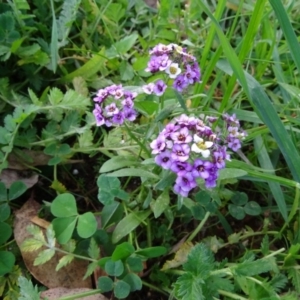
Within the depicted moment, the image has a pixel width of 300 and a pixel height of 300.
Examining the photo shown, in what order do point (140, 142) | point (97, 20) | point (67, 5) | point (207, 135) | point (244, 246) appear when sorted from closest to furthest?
1. point (207, 135)
2. point (140, 142)
3. point (244, 246)
4. point (67, 5)
5. point (97, 20)

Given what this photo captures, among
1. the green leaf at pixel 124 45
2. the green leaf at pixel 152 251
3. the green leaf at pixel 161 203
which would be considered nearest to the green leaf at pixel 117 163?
the green leaf at pixel 161 203

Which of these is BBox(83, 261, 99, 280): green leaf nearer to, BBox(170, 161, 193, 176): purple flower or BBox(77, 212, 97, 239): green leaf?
BBox(77, 212, 97, 239): green leaf

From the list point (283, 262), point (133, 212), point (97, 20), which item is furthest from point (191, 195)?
point (97, 20)

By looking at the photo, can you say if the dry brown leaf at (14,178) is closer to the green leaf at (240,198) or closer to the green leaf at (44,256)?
the green leaf at (44,256)

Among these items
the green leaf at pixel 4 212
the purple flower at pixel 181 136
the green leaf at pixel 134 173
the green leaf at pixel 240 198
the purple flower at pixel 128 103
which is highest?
the purple flower at pixel 181 136

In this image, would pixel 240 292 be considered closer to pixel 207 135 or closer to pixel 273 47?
pixel 207 135

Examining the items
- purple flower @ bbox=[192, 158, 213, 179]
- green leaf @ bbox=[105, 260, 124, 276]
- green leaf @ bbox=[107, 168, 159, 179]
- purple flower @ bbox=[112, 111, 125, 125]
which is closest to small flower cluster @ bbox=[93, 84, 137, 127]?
purple flower @ bbox=[112, 111, 125, 125]

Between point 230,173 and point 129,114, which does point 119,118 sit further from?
point 230,173
